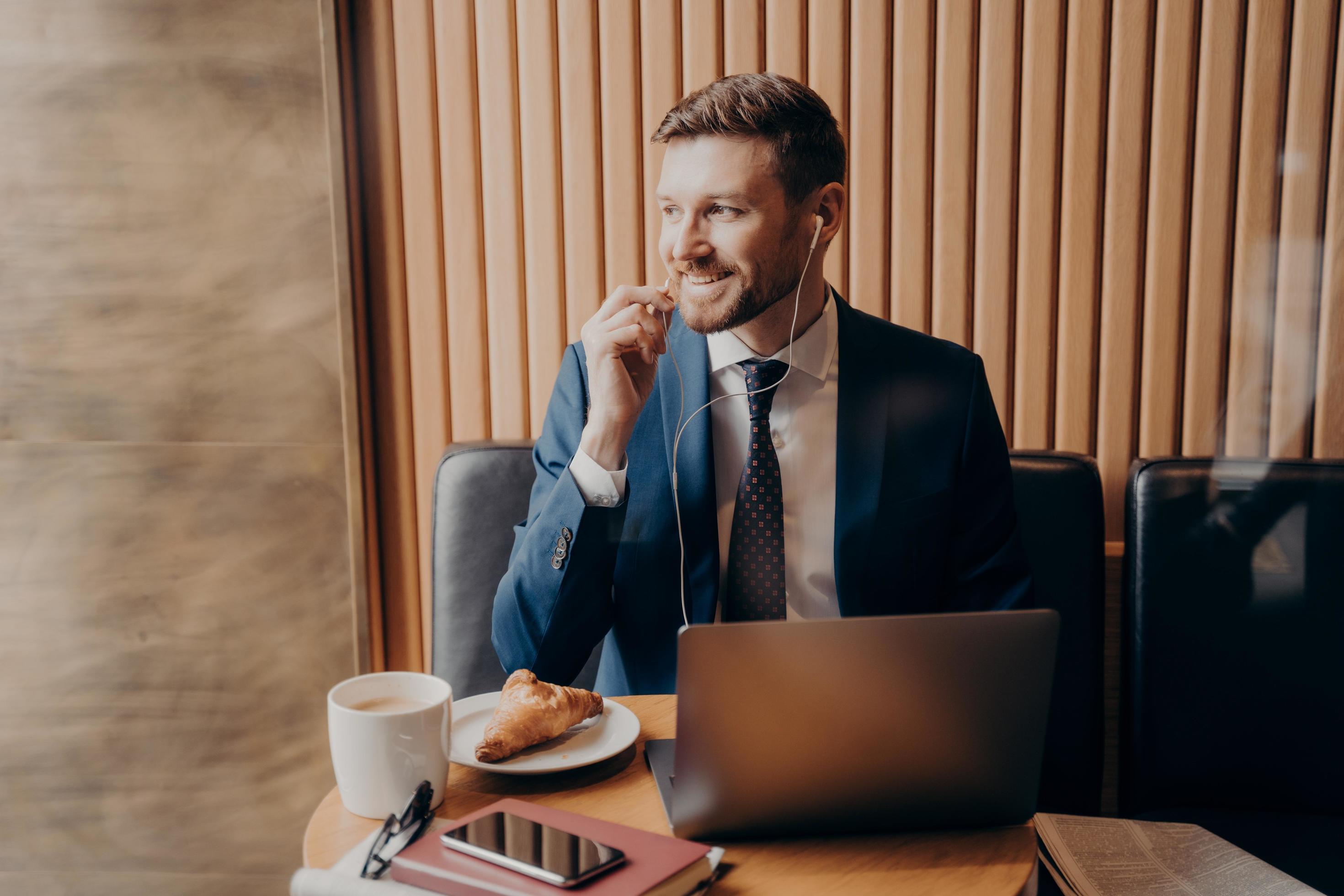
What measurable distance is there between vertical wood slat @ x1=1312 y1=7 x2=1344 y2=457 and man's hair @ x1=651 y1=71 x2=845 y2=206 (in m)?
1.08

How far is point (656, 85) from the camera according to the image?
1.89 metres

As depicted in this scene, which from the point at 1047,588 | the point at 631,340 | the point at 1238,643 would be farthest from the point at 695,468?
the point at 1238,643

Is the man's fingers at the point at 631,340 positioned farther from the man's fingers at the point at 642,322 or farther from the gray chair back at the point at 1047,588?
the gray chair back at the point at 1047,588

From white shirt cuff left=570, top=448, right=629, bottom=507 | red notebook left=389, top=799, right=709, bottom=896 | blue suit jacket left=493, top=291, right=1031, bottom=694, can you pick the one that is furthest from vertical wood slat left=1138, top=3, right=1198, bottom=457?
red notebook left=389, top=799, right=709, bottom=896

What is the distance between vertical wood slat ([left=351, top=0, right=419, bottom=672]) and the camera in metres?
1.94

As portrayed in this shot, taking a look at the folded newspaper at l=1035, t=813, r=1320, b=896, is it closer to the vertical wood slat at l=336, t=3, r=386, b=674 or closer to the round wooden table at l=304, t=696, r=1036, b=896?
A: the round wooden table at l=304, t=696, r=1036, b=896

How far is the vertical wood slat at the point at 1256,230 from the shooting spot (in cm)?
176

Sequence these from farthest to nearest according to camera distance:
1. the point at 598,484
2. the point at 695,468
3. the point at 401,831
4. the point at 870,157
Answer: the point at 870,157
the point at 695,468
the point at 598,484
the point at 401,831

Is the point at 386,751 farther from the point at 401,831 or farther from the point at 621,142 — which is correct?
the point at 621,142

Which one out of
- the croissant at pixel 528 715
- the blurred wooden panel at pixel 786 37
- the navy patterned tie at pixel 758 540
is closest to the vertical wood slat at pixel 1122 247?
the blurred wooden panel at pixel 786 37

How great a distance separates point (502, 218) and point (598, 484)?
0.87 meters

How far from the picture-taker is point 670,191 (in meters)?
1.43

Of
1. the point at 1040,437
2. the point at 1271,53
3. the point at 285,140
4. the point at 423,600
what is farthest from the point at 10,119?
the point at 1271,53

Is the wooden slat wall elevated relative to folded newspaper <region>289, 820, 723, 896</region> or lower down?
elevated
